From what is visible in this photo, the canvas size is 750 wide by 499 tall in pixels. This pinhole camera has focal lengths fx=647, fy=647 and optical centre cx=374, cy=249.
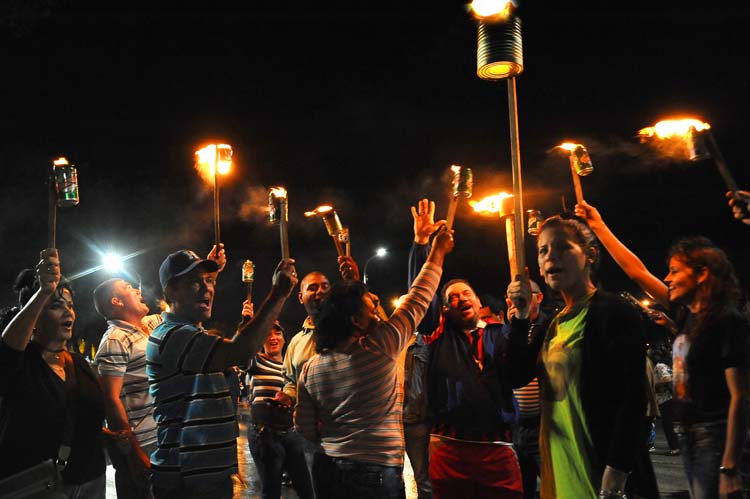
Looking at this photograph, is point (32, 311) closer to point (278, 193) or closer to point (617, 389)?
point (278, 193)

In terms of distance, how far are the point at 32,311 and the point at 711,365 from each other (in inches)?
175

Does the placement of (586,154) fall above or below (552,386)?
above

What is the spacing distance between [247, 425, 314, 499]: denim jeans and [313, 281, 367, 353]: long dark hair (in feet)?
9.47

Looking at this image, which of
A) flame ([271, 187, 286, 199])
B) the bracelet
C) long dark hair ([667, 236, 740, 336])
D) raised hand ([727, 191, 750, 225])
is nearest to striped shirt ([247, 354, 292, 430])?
flame ([271, 187, 286, 199])

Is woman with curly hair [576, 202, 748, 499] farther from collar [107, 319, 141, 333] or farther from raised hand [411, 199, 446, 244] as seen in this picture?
collar [107, 319, 141, 333]

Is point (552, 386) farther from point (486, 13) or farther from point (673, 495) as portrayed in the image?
point (673, 495)

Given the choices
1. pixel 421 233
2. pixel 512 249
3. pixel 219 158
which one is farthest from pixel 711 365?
pixel 219 158

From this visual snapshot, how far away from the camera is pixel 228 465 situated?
4258 millimetres

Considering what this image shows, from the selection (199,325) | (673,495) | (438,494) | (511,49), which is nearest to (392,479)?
(438,494)

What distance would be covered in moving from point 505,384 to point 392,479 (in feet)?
3.11

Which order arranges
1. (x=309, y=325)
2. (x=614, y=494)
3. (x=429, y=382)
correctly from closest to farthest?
1. (x=614, y=494)
2. (x=429, y=382)
3. (x=309, y=325)

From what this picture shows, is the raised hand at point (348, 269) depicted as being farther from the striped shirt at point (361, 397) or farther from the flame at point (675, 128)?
the flame at point (675, 128)

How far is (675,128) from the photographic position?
5.02 meters

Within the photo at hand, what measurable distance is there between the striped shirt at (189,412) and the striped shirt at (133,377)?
1503 mm
